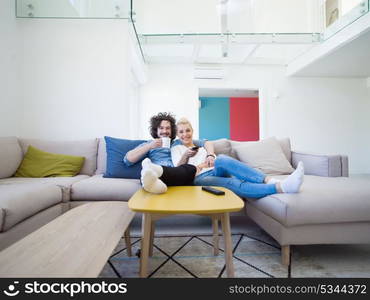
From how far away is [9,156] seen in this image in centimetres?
193

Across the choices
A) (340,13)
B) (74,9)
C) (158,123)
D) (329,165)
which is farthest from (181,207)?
(340,13)

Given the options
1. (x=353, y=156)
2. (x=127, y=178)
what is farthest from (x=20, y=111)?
(x=353, y=156)

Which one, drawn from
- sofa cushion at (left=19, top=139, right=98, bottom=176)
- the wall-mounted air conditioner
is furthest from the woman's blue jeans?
the wall-mounted air conditioner

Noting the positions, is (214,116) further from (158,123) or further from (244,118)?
(158,123)

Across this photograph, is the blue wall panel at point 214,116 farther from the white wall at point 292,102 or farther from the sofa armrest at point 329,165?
the sofa armrest at point 329,165

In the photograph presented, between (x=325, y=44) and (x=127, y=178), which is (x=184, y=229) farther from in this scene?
(x=325, y=44)

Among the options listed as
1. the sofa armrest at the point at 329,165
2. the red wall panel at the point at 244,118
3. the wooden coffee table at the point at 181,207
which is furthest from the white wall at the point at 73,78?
the red wall panel at the point at 244,118

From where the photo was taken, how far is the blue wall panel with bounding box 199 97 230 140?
22.7 feet

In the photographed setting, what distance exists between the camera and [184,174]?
4.99 ft

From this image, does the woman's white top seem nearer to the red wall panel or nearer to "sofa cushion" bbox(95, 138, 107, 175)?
"sofa cushion" bbox(95, 138, 107, 175)

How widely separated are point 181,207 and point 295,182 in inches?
28.5

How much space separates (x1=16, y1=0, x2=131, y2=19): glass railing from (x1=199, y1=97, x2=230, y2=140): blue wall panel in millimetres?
4431

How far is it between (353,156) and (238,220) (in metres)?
4.48

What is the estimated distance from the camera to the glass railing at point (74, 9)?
8.41 ft
